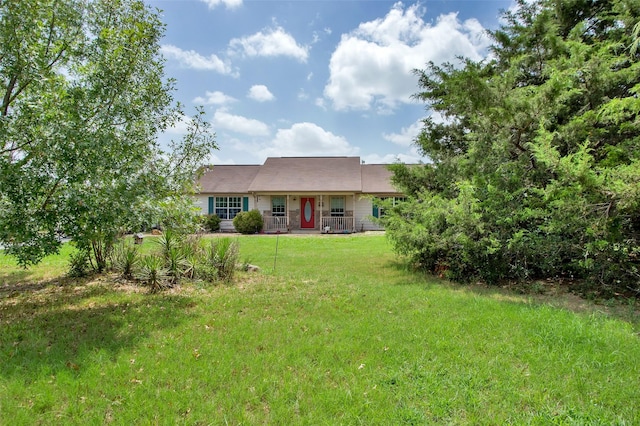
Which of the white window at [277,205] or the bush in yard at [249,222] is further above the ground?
the white window at [277,205]

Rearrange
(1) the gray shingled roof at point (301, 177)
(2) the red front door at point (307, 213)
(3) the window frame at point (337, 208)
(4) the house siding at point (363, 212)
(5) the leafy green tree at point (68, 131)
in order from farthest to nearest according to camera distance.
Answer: (2) the red front door at point (307, 213) < (3) the window frame at point (337, 208) < (4) the house siding at point (363, 212) < (1) the gray shingled roof at point (301, 177) < (5) the leafy green tree at point (68, 131)

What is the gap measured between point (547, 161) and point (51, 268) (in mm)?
12247

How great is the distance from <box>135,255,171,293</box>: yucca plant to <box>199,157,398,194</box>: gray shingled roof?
556 inches

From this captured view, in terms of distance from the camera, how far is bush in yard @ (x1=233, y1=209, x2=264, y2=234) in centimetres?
2061

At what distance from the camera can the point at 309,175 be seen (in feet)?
77.0

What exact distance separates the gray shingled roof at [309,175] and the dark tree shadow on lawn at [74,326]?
15375 mm

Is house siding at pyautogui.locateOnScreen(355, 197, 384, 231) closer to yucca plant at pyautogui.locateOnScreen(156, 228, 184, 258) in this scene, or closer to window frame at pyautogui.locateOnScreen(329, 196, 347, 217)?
window frame at pyautogui.locateOnScreen(329, 196, 347, 217)

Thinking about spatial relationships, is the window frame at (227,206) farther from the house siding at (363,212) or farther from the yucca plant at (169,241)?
the yucca plant at (169,241)

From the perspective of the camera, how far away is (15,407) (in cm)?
301

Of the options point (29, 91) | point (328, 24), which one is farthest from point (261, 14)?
point (29, 91)

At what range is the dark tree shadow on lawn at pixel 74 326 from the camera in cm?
391

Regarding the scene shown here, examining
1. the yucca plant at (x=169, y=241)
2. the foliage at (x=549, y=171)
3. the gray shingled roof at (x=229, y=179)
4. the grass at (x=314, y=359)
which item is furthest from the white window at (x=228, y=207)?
the grass at (x=314, y=359)

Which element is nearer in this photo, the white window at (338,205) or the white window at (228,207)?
the white window at (338,205)

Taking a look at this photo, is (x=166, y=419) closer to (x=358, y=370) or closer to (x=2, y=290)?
(x=358, y=370)
